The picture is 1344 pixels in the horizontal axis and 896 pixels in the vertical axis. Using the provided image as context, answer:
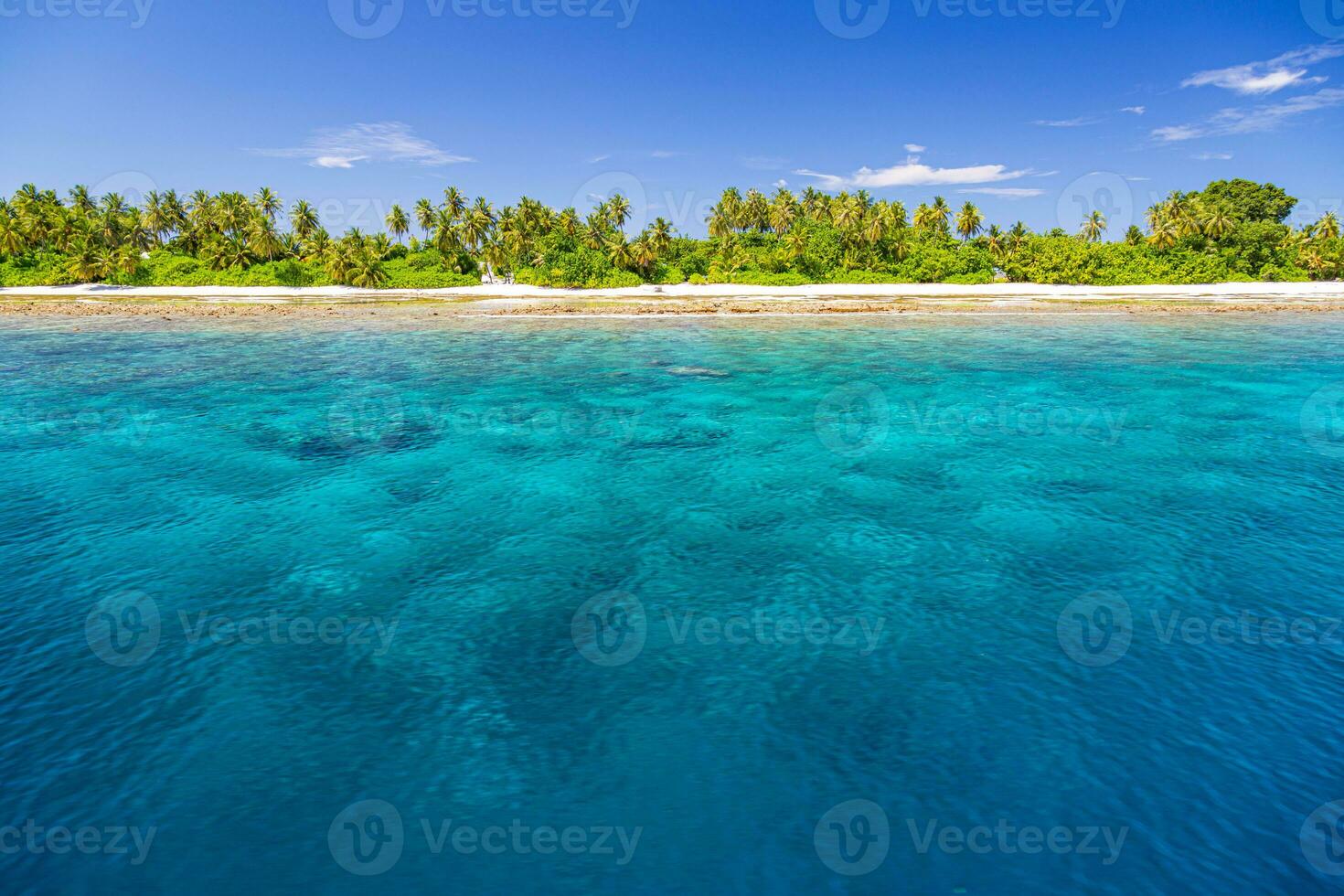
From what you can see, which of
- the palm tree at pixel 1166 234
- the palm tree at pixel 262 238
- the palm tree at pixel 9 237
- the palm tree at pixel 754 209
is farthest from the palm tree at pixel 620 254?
the palm tree at pixel 9 237

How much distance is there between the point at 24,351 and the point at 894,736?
69.0 meters

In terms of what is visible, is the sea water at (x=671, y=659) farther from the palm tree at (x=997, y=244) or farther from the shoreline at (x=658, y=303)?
the palm tree at (x=997, y=244)

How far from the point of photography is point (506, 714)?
10.9 meters

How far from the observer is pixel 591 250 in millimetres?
119438

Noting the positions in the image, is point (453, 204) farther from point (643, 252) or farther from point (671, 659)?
point (671, 659)

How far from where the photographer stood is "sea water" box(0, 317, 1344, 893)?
8.55 meters

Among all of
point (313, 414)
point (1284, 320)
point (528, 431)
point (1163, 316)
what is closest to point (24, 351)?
point (313, 414)

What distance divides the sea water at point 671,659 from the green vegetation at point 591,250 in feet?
301

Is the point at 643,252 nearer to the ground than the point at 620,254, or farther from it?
farther from it

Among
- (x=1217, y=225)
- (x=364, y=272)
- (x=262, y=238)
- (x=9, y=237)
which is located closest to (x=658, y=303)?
(x=364, y=272)

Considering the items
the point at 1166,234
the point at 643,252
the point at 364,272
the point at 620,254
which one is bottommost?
the point at 364,272

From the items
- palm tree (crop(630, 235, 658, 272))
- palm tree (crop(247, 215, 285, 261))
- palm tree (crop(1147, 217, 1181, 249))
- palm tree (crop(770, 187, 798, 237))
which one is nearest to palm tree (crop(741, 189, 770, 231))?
palm tree (crop(770, 187, 798, 237))

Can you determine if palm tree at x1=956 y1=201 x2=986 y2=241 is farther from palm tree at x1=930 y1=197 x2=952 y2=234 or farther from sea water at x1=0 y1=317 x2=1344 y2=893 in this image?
sea water at x1=0 y1=317 x2=1344 y2=893

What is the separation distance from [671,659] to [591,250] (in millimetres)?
114633
